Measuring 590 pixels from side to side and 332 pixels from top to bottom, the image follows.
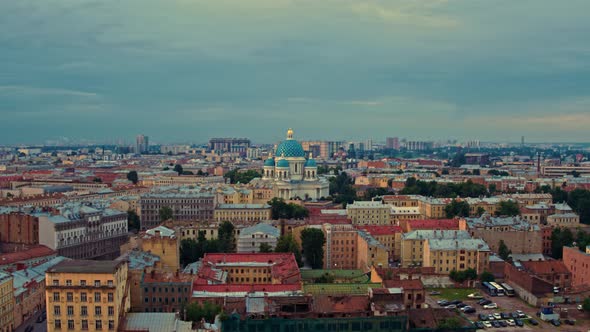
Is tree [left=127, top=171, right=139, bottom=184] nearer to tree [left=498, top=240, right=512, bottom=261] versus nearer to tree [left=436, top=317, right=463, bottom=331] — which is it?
tree [left=498, top=240, right=512, bottom=261]

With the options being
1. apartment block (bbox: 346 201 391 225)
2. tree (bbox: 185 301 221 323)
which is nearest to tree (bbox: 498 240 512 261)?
apartment block (bbox: 346 201 391 225)

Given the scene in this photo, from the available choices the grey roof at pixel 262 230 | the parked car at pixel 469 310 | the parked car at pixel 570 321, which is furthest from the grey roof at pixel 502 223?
the parked car at pixel 570 321

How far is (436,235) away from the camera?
5838cm

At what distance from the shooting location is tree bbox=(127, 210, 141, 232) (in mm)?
78750

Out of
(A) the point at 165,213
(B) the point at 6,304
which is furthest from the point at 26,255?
(A) the point at 165,213

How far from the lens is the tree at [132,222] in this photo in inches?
3100

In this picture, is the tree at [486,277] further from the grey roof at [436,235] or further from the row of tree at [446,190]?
the row of tree at [446,190]

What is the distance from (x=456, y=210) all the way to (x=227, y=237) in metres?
30.8

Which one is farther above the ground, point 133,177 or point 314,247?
point 133,177

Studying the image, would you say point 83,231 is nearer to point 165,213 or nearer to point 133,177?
point 165,213

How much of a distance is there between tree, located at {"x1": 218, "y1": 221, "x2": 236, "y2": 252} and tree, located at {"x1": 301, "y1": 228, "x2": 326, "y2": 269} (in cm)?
768

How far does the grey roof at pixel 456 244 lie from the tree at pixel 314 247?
967 cm

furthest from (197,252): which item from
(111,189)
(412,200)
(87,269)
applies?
(111,189)

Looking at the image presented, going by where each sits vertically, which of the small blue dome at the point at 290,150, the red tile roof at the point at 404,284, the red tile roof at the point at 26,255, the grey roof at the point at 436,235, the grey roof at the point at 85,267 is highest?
the small blue dome at the point at 290,150
